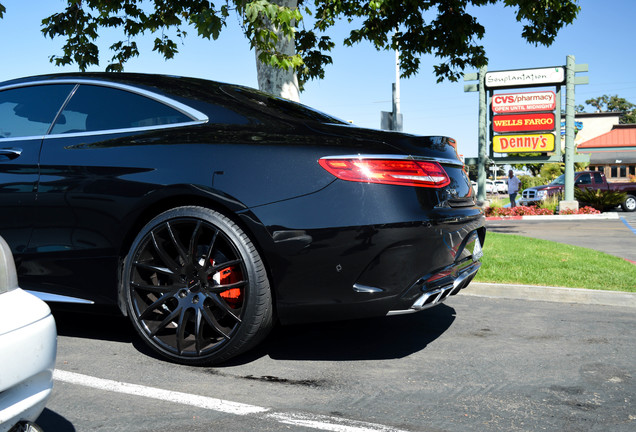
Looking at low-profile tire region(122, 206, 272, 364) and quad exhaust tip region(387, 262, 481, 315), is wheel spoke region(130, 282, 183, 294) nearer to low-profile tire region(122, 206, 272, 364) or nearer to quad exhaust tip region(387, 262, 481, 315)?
low-profile tire region(122, 206, 272, 364)

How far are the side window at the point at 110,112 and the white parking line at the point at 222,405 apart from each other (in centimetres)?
148

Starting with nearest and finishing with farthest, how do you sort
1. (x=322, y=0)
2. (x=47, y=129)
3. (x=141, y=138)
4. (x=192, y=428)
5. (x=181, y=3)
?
(x=192, y=428)
(x=141, y=138)
(x=47, y=129)
(x=181, y=3)
(x=322, y=0)

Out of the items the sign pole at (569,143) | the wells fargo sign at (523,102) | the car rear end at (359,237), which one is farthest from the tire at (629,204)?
the car rear end at (359,237)

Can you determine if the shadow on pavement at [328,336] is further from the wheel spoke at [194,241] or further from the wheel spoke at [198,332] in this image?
the wheel spoke at [194,241]

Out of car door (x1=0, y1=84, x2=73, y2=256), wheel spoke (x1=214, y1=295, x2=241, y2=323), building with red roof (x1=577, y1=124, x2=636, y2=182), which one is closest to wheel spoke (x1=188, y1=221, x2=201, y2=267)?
wheel spoke (x1=214, y1=295, x2=241, y2=323)

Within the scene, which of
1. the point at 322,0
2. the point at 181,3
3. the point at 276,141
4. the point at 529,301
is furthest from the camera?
the point at 322,0

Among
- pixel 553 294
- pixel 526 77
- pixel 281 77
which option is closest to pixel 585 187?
pixel 526 77

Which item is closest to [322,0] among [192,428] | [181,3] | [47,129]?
[181,3]

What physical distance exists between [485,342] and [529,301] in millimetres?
1714

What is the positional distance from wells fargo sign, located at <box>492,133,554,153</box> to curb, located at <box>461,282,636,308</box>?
694 inches

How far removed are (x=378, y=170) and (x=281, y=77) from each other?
6.43 metres

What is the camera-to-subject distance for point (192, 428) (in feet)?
8.81

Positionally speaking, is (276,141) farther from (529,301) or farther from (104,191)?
(529,301)

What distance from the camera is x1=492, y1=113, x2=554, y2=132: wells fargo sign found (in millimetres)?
22312
